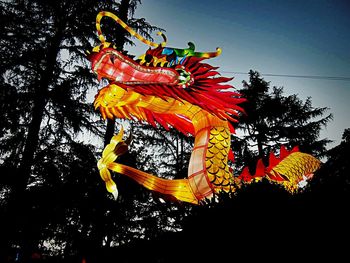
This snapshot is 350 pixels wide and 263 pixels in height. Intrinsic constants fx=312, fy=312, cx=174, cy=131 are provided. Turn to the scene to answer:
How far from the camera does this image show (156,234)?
4039 mm

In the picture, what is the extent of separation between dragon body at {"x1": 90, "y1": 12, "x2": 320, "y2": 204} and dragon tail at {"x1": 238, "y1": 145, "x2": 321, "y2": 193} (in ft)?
0.93

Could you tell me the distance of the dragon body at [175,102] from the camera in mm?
5375

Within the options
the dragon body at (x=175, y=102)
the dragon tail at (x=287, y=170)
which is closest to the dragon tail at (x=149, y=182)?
the dragon body at (x=175, y=102)

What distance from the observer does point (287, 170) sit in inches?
262

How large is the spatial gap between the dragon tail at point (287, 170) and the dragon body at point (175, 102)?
282 mm

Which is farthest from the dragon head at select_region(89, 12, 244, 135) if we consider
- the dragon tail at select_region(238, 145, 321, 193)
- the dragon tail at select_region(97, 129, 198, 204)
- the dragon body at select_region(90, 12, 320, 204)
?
the dragon tail at select_region(238, 145, 321, 193)

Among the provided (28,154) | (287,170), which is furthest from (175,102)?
(28,154)

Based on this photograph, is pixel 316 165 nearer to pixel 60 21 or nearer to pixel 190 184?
pixel 190 184

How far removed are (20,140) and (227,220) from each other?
9904 mm

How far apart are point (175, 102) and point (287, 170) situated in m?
2.88

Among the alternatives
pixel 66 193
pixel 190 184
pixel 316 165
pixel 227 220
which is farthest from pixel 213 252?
pixel 66 193

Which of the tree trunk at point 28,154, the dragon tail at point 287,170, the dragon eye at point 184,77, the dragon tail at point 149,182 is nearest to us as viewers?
the dragon tail at point 149,182

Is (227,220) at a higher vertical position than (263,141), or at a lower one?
lower

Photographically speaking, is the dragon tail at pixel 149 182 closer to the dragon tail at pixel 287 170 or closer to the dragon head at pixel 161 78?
the dragon head at pixel 161 78
